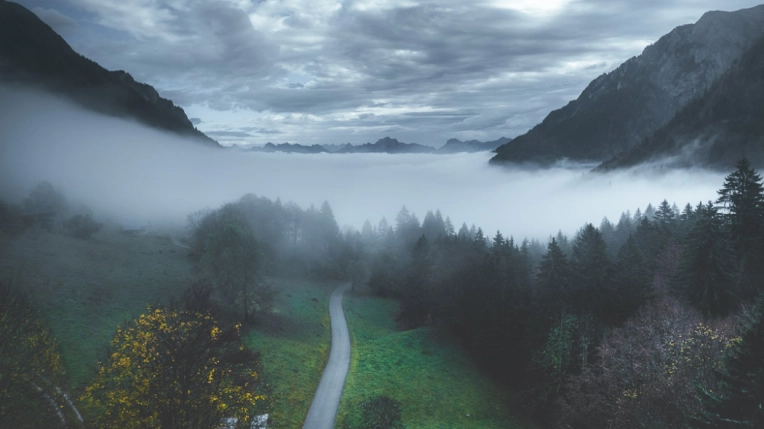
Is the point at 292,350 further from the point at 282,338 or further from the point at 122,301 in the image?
the point at 122,301

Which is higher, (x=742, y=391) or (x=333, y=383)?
(x=742, y=391)

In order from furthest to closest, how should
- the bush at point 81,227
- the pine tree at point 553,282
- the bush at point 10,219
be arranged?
the bush at point 81,227
the bush at point 10,219
the pine tree at point 553,282

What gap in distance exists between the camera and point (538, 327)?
144 ft

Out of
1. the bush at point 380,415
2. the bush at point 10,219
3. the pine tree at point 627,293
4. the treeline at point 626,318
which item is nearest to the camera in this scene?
Result: the treeline at point 626,318

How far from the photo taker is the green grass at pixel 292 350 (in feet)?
108

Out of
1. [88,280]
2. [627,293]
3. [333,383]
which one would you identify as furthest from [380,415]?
[88,280]

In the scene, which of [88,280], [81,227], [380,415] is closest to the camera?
[380,415]

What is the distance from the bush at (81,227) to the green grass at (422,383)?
52088 mm

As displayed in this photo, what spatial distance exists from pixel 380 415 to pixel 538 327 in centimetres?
2144

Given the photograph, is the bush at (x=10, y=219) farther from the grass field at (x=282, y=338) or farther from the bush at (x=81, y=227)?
the bush at (x=81, y=227)

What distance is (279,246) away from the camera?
93.9 meters

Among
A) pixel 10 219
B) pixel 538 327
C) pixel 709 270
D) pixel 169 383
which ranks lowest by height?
pixel 538 327

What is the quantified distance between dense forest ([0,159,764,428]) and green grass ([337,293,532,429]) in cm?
301

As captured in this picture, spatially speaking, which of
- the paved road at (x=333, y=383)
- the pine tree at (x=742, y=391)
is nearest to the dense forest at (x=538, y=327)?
the pine tree at (x=742, y=391)
